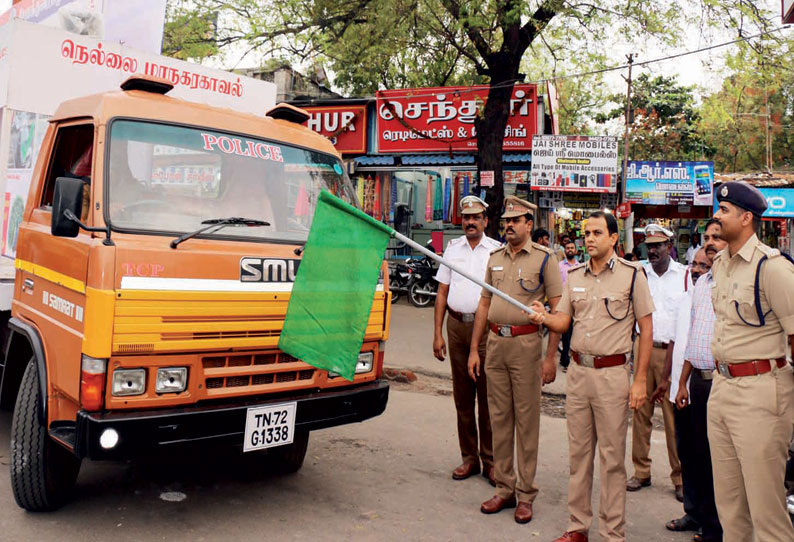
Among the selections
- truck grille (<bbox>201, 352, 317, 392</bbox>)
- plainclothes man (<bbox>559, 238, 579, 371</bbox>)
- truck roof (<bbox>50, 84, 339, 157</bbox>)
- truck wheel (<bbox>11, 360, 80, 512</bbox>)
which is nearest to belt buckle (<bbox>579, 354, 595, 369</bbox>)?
truck grille (<bbox>201, 352, 317, 392</bbox>)

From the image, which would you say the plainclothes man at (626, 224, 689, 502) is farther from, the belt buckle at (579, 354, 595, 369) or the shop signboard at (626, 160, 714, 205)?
the shop signboard at (626, 160, 714, 205)

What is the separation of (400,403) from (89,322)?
177 inches

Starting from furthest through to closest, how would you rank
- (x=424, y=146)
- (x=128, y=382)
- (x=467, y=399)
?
(x=424, y=146), (x=467, y=399), (x=128, y=382)

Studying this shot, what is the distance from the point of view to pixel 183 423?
348 centimetres

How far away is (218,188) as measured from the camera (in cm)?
420

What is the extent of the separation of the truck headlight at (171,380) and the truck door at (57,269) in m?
0.40

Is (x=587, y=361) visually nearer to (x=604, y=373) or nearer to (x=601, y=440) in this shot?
(x=604, y=373)

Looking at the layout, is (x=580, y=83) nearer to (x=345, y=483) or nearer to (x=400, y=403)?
(x=400, y=403)

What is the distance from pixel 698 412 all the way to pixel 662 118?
30.6 meters

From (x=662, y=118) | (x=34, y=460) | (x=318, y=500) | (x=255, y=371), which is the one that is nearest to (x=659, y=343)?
(x=318, y=500)

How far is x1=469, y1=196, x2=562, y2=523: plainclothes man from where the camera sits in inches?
175

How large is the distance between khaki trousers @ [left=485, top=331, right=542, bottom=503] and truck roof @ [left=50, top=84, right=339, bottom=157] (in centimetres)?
203

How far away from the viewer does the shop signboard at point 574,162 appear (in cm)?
1404

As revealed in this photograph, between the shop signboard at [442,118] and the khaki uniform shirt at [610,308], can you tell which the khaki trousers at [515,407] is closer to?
the khaki uniform shirt at [610,308]
